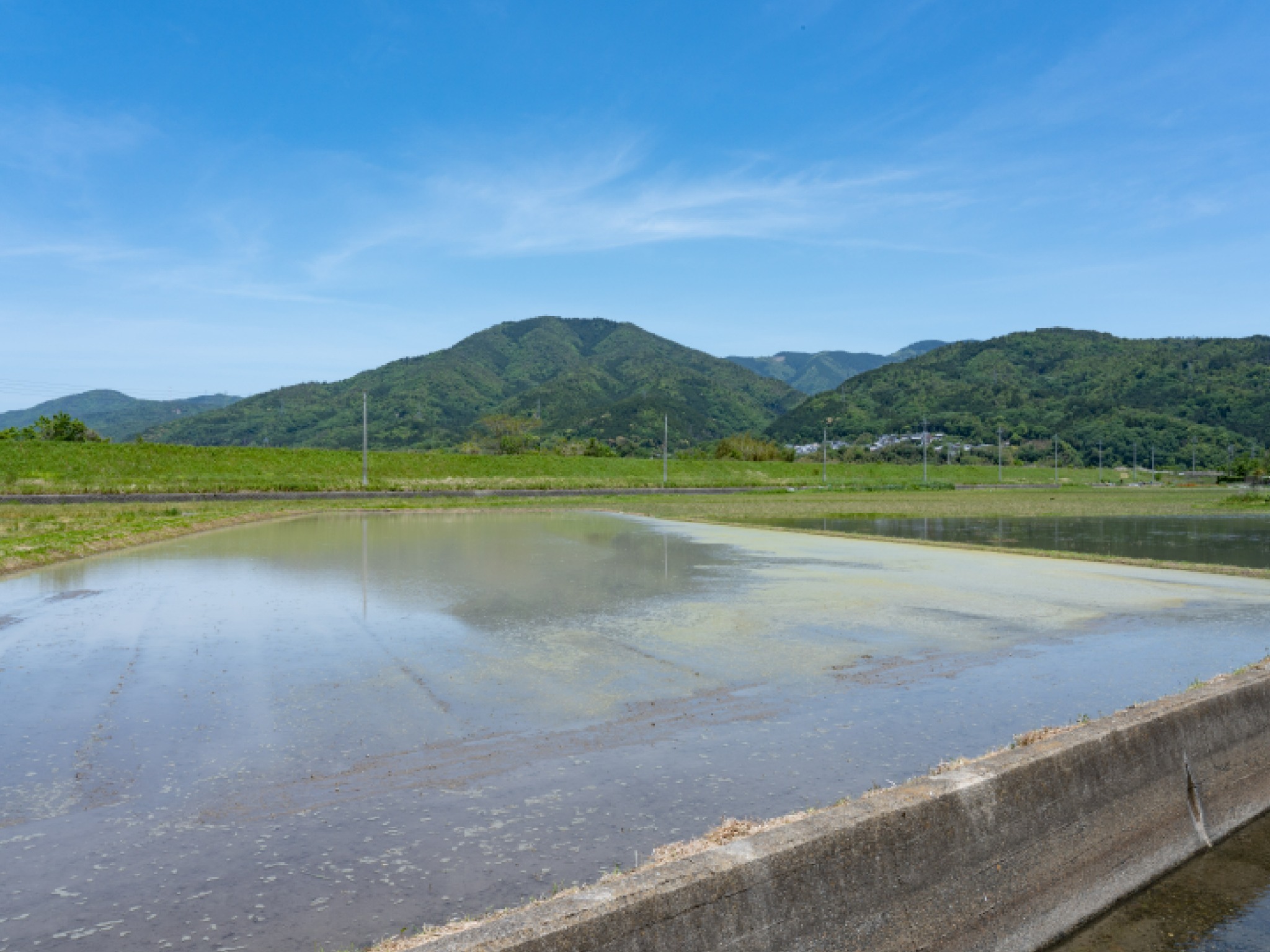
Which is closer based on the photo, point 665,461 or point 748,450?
point 665,461

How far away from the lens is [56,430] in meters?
71.9

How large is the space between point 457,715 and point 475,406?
16000 cm

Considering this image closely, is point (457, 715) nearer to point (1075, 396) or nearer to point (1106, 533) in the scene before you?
point (1106, 533)

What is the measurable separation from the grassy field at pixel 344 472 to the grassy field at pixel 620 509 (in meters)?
9.33

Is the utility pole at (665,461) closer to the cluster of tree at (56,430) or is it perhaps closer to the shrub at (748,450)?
the shrub at (748,450)

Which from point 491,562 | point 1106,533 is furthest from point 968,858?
point 1106,533

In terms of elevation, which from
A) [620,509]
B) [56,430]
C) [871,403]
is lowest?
[620,509]

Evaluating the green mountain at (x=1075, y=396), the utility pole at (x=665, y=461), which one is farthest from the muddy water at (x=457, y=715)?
the green mountain at (x=1075, y=396)

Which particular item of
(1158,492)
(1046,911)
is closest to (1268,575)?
(1046,911)

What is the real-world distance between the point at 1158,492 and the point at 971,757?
73226mm

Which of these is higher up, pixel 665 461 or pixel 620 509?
pixel 665 461

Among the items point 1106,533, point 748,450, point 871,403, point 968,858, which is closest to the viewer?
point 968,858

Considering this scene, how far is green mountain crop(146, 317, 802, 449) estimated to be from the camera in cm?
14388

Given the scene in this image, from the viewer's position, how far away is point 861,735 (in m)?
5.53
